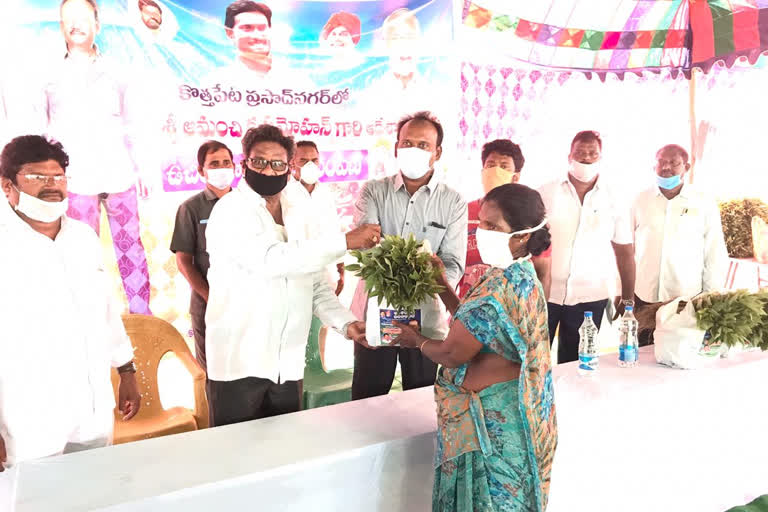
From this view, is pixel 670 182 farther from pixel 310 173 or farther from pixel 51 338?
pixel 51 338

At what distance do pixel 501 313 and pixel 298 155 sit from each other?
1.50m

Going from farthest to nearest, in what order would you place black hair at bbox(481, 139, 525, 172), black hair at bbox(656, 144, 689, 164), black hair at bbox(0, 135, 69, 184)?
black hair at bbox(656, 144, 689, 164), black hair at bbox(481, 139, 525, 172), black hair at bbox(0, 135, 69, 184)

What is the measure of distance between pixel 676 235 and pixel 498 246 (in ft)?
7.75

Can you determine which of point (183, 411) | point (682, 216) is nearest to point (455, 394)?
point (183, 411)

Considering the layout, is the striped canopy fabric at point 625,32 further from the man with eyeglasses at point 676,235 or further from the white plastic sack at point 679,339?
the white plastic sack at point 679,339

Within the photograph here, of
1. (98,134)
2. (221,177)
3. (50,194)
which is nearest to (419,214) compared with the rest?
(221,177)

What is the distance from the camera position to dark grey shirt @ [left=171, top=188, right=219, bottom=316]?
2863 millimetres

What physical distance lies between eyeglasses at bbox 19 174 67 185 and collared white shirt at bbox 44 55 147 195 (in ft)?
0.18

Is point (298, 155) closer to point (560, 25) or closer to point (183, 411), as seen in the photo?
point (183, 411)

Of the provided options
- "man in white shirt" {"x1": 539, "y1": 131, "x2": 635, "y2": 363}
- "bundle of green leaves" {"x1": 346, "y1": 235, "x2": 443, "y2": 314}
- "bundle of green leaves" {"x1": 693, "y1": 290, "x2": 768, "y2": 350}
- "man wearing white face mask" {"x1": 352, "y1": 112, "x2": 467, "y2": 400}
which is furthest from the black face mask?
"bundle of green leaves" {"x1": 693, "y1": 290, "x2": 768, "y2": 350}

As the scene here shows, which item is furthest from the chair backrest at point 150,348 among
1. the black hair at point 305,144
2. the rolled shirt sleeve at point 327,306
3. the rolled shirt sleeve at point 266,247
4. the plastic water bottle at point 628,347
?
the plastic water bottle at point 628,347

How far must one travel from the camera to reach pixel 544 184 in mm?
3783

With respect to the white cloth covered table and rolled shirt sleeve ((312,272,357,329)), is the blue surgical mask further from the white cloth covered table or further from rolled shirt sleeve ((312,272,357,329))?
rolled shirt sleeve ((312,272,357,329))

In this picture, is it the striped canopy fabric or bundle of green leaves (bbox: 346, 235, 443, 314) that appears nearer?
A: bundle of green leaves (bbox: 346, 235, 443, 314)
